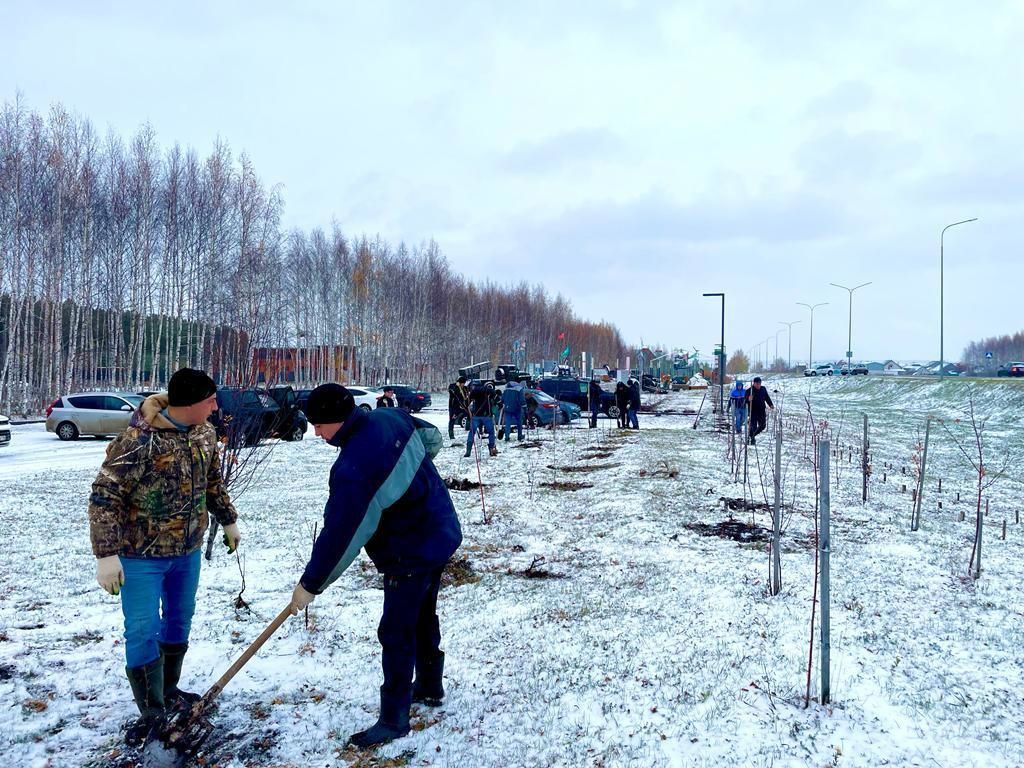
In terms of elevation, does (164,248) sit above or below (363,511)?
above

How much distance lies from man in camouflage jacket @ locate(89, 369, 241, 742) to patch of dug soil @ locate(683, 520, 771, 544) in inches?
215

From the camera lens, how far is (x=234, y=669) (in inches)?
128

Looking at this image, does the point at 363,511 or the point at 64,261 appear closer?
the point at 363,511

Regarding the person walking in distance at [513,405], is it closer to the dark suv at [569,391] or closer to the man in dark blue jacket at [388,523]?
the dark suv at [569,391]

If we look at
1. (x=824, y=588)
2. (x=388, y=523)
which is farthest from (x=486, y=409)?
(x=388, y=523)

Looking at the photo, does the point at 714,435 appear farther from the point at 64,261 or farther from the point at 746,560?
the point at 64,261

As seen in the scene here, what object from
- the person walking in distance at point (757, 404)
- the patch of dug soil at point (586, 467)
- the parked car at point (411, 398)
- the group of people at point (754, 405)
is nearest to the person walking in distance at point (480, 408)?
the patch of dug soil at point (586, 467)

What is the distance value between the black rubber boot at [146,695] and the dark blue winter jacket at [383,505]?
2.75 feet

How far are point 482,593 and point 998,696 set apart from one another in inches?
130

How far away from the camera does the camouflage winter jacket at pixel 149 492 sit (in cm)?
298

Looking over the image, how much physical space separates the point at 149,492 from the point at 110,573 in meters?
0.36

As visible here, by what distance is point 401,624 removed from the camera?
126 inches

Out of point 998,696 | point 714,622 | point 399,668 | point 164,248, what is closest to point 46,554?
point 399,668

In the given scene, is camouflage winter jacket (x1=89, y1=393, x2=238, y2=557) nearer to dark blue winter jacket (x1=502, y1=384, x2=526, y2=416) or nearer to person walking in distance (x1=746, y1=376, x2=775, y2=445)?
person walking in distance (x1=746, y1=376, x2=775, y2=445)
